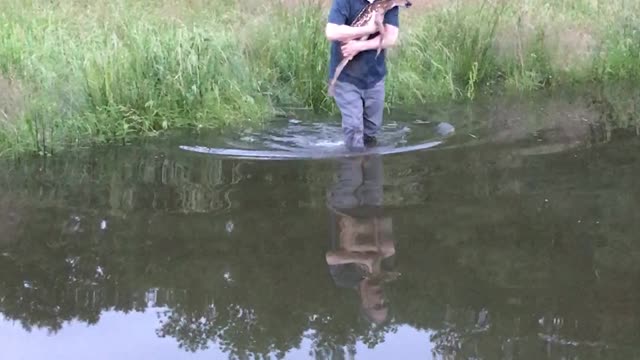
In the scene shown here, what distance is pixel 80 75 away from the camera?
7.88 meters

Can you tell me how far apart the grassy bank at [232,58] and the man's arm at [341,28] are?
2.21 meters

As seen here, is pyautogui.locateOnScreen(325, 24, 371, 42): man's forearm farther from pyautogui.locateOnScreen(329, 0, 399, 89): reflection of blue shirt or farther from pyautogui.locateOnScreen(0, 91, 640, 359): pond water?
pyautogui.locateOnScreen(0, 91, 640, 359): pond water

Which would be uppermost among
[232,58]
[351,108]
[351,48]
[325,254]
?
[232,58]

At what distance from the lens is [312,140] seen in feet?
25.4

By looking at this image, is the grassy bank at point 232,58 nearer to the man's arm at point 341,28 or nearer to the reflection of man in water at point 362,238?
the man's arm at point 341,28

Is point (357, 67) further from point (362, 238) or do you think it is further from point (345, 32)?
point (362, 238)

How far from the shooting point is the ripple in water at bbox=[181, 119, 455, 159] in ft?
23.8

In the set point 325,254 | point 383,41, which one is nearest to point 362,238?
point 325,254

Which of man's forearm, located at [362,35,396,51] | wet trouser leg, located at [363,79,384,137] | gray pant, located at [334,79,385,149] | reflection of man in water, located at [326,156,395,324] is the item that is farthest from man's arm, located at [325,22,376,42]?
reflection of man in water, located at [326,156,395,324]

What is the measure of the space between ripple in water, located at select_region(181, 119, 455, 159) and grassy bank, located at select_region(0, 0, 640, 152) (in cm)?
54

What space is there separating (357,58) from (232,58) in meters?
2.48

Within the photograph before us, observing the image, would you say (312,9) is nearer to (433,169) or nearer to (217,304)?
(433,169)

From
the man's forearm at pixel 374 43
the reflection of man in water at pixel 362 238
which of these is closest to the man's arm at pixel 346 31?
the man's forearm at pixel 374 43

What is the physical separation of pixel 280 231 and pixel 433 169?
6.00 ft
